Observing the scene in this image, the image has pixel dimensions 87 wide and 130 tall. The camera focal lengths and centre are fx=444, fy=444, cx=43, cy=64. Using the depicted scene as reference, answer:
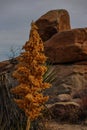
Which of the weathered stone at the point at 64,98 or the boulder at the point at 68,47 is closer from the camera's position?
the weathered stone at the point at 64,98

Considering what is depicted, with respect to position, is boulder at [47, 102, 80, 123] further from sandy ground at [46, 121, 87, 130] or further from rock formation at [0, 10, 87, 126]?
rock formation at [0, 10, 87, 126]

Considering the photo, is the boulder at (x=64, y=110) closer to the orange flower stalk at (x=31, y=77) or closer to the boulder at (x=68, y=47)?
the boulder at (x=68, y=47)

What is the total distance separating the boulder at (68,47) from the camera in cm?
2802

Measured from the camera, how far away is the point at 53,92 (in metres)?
24.7

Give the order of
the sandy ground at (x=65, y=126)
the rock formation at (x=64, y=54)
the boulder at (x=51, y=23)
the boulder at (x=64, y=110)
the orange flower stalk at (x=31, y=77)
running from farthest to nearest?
the boulder at (x=51, y=23), the rock formation at (x=64, y=54), the boulder at (x=64, y=110), the sandy ground at (x=65, y=126), the orange flower stalk at (x=31, y=77)

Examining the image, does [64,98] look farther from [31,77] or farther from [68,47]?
[31,77]

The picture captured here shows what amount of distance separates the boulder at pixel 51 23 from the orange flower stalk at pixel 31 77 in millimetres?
25383

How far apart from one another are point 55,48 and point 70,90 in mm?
4396

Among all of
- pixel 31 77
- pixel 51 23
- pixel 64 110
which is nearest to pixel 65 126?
pixel 64 110

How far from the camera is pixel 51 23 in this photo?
31.7 m

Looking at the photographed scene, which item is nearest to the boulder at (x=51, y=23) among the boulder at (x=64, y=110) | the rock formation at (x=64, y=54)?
the rock formation at (x=64, y=54)

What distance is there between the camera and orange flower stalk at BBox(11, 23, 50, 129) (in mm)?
6266

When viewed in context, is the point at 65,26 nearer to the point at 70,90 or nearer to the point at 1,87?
the point at 70,90

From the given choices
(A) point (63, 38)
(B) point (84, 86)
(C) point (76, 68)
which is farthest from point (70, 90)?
(A) point (63, 38)
